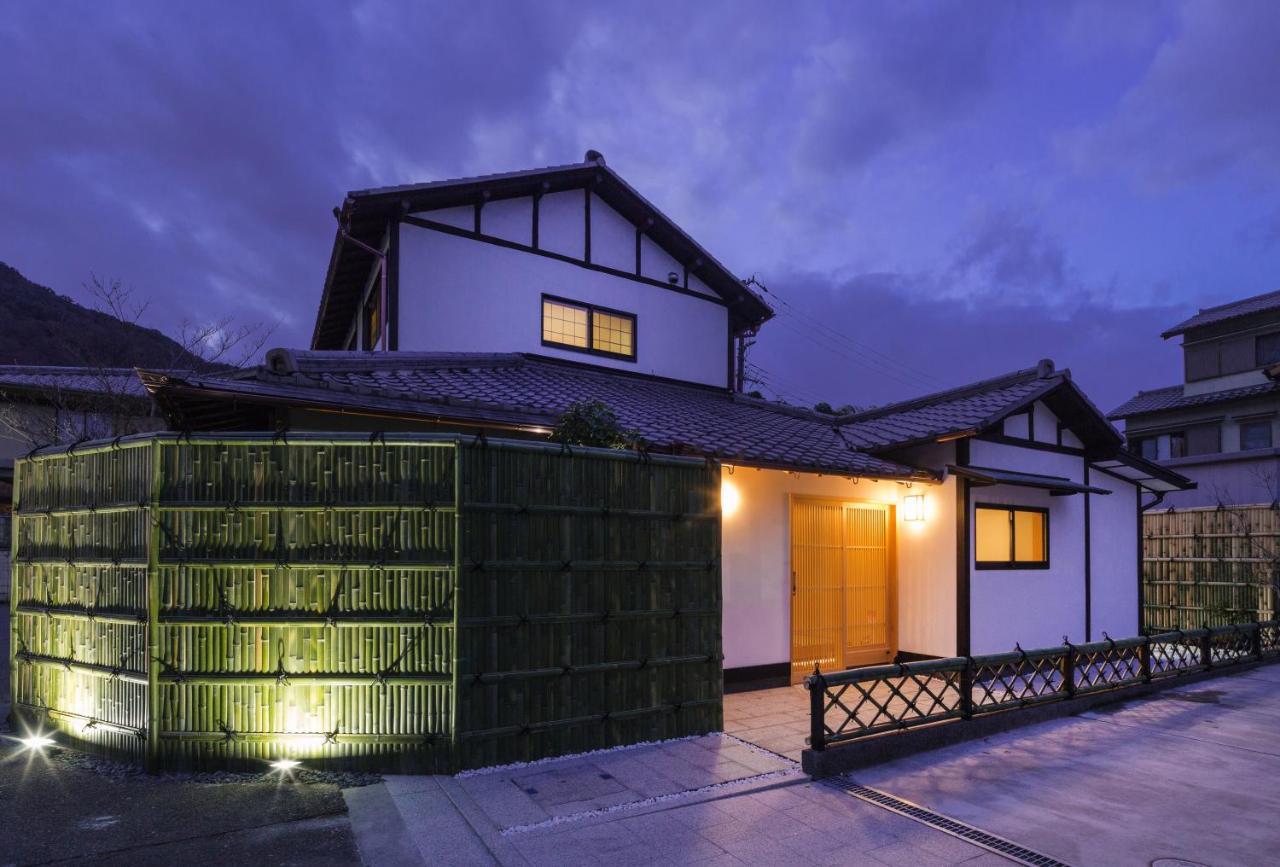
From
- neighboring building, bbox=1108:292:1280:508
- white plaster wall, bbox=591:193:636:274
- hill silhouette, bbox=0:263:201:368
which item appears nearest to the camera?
white plaster wall, bbox=591:193:636:274

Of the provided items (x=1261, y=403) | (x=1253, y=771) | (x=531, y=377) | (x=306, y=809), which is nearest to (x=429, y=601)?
(x=306, y=809)

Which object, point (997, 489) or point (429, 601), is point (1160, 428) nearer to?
point (997, 489)

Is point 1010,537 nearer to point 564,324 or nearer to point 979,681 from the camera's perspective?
point 979,681

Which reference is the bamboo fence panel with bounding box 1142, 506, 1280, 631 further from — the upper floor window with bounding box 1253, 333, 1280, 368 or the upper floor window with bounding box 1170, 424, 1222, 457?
the upper floor window with bounding box 1253, 333, 1280, 368

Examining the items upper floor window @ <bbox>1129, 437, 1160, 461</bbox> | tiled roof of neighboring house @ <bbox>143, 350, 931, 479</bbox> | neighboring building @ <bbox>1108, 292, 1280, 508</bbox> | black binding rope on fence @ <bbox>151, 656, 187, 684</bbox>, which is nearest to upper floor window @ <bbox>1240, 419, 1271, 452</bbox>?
neighboring building @ <bbox>1108, 292, 1280, 508</bbox>

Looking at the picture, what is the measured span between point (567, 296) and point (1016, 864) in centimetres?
974

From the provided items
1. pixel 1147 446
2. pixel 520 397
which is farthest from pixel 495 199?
pixel 1147 446

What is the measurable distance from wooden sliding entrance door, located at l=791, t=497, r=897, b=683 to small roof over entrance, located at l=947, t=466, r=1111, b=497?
1263mm

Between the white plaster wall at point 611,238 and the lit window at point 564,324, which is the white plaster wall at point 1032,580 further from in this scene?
the white plaster wall at point 611,238

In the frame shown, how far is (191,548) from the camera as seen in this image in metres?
5.43

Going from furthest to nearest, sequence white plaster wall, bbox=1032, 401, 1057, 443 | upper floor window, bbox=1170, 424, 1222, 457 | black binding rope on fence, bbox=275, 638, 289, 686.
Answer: upper floor window, bbox=1170, 424, 1222, 457 < white plaster wall, bbox=1032, 401, 1057, 443 < black binding rope on fence, bbox=275, 638, 289, 686

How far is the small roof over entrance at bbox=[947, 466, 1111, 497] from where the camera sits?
9.63 metres

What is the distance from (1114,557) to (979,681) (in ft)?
19.3

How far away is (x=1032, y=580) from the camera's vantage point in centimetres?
1083
